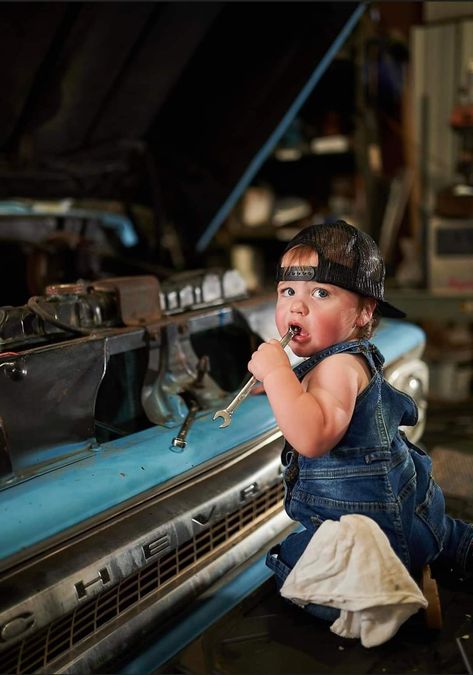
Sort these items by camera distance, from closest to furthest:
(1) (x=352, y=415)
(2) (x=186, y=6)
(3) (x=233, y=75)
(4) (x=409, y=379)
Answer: (1) (x=352, y=415)
(4) (x=409, y=379)
(2) (x=186, y=6)
(3) (x=233, y=75)

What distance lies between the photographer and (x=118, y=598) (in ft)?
3.54

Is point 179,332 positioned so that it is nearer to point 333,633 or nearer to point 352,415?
point 352,415

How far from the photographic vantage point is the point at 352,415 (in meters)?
1.10

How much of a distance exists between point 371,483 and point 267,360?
0.29 m

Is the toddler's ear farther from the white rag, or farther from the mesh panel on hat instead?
the white rag

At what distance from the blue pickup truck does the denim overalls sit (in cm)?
17

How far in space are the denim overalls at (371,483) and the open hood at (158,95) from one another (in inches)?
65.3

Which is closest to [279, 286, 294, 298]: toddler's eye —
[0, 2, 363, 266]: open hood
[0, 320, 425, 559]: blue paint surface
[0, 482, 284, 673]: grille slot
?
[0, 320, 425, 559]: blue paint surface

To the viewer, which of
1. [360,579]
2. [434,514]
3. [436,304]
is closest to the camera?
[360,579]

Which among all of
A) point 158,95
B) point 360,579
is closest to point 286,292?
point 360,579

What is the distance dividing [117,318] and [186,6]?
1.56 m

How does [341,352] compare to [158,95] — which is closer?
[341,352]

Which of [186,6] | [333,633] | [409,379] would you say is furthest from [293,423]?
[186,6]

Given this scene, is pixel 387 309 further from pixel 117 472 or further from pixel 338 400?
pixel 117 472
